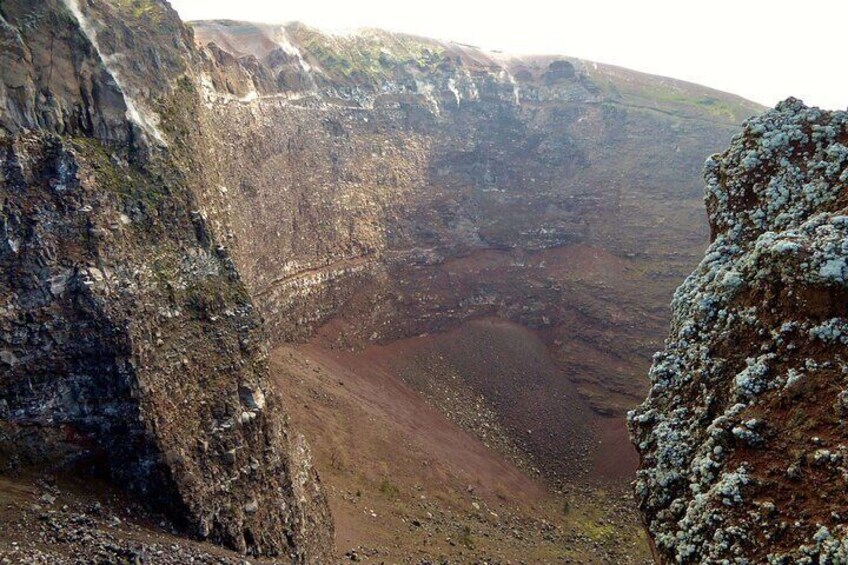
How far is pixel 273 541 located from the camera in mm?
22078

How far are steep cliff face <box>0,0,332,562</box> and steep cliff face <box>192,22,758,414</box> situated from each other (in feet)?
52.2

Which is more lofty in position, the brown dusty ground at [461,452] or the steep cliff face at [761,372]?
the steep cliff face at [761,372]

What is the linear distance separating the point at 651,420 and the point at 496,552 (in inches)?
882

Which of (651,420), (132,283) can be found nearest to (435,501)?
(132,283)

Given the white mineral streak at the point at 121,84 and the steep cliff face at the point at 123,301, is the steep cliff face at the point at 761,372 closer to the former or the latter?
the steep cliff face at the point at 123,301

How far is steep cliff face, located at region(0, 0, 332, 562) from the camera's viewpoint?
17.1m

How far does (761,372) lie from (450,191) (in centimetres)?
5373

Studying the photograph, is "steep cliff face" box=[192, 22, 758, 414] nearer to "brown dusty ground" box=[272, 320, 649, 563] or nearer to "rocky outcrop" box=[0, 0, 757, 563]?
"rocky outcrop" box=[0, 0, 757, 563]

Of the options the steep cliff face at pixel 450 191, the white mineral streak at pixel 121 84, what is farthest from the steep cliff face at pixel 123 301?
the steep cliff face at pixel 450 191

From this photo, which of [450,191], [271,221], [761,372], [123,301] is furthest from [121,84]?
[450,191]

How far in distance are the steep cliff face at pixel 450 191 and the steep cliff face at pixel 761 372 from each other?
31523 millimetres

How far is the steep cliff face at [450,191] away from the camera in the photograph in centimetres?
4516

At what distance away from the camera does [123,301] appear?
18766 millimetres

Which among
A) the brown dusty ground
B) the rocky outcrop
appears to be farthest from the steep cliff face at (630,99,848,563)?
the brown dusty ground
